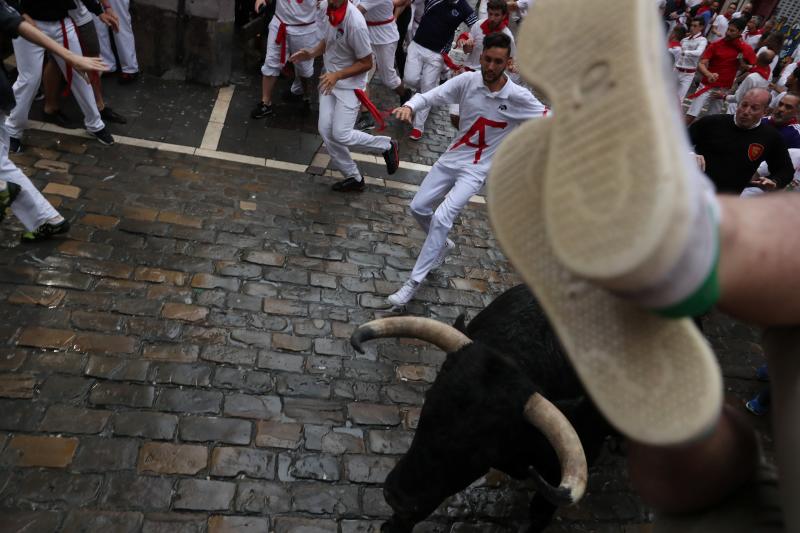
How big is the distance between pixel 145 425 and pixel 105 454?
0.30m

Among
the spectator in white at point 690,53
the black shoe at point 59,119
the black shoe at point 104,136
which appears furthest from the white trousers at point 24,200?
the spectator in white at point 690,53

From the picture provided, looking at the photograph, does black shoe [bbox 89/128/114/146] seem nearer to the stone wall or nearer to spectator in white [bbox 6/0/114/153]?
spectator in white [bbox 6/0/114/153]

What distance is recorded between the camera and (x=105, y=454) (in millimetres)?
3490

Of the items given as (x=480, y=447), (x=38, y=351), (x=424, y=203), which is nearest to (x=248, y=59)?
(x=424, y=203)

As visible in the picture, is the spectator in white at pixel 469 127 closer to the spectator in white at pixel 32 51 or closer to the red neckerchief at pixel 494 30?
the red neckerchief at pixel 494 30

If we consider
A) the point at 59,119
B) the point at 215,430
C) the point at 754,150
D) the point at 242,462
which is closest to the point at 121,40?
the point at 59,119

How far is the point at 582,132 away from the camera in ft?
3.57

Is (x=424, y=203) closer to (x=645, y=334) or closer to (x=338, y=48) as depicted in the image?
(x=338, y=48)

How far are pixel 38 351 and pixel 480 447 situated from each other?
10.9 feet

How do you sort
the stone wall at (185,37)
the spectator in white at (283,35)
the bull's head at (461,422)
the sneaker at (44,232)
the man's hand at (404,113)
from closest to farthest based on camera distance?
the bull's head at (461,422)
the sneaker at (44,232)
the man's hand at (404,113)
the spectator in white at (283,35)
the stone wall at (185,37)

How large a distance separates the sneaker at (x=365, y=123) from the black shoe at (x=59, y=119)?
399 centimetres

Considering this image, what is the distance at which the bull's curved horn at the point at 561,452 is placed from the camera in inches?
94.8

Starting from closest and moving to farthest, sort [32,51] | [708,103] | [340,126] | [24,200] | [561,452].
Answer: [561,452] → [24,200] → [32,51] → [340,126] → [708,103]

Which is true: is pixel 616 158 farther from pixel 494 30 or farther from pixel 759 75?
pixel 759 75
